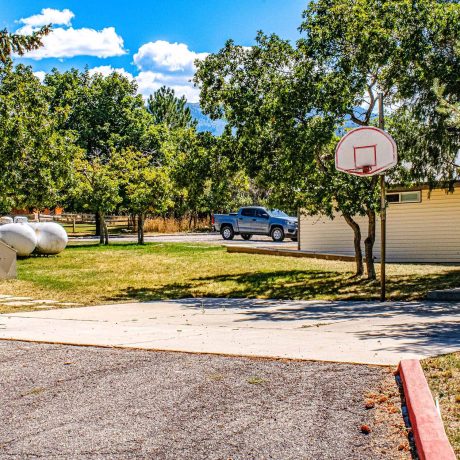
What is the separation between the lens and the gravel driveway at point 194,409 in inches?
171

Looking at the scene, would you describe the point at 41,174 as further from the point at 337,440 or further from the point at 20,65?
the point at 337,440

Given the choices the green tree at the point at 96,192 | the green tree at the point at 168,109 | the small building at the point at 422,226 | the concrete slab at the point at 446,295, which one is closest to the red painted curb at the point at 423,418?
the concrete slab at the point at 446,295

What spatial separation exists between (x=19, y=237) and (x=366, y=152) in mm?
13547

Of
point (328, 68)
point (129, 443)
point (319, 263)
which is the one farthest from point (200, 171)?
point (129, 443)

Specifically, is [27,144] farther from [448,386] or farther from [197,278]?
[448,386]

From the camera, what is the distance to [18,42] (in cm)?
1139

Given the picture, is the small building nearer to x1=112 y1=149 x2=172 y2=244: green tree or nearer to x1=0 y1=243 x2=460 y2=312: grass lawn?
x1=0 y1=243 x2=460 y2=312: grass lawn

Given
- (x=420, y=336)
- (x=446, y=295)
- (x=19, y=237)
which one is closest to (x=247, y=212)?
(x=19, y=237)

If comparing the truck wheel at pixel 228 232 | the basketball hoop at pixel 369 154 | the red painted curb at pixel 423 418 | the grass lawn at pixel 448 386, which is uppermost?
the basketball hoop at pixel 369 154

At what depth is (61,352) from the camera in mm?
7570

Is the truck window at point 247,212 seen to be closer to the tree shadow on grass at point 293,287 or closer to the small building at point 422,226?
the small building at point 422,226

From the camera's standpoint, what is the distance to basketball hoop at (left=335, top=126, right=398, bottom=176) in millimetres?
13039

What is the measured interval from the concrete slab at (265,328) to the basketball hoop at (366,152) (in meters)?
2.78

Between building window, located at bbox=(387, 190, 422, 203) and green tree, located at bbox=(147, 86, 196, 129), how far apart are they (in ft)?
128
